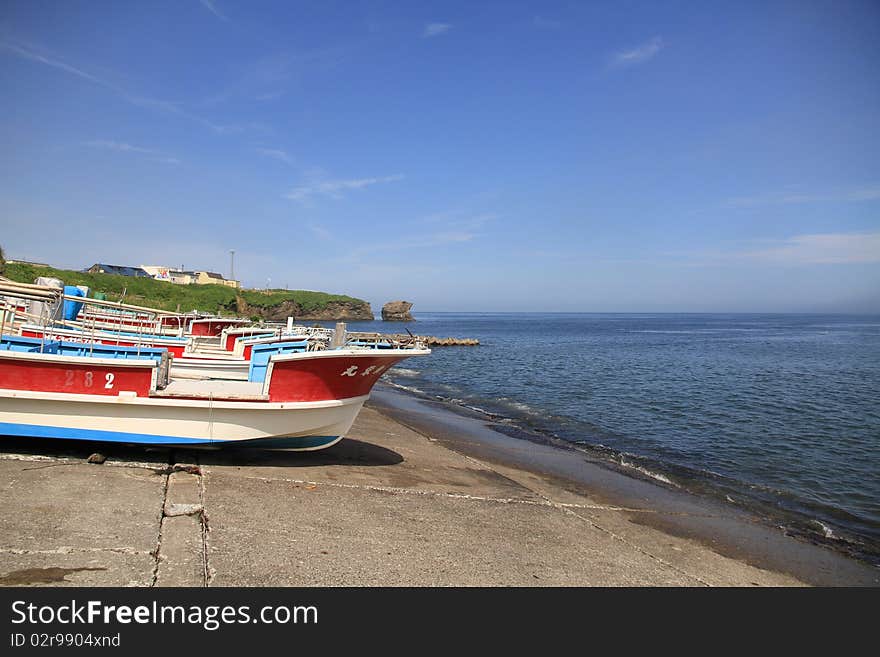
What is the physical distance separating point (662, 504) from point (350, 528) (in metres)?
6.67

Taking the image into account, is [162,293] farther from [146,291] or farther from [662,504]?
[662,504]

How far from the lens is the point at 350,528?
6008 mm

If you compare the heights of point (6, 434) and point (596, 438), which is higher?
point (6, 434)

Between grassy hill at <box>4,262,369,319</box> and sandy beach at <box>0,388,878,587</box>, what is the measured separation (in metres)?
34.3

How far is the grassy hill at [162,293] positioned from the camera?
2144 inches

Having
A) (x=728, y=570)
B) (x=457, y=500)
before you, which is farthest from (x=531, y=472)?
(x=728, y=570)

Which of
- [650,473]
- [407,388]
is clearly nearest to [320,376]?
[650,473]

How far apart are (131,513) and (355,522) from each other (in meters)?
2.41

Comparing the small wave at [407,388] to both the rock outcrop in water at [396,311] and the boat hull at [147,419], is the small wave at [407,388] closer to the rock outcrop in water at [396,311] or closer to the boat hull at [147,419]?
the boat hull at [147,419]

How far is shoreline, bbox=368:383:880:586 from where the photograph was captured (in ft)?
25.1

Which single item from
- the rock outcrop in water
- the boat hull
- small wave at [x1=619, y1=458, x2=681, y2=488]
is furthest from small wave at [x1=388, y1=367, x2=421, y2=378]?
the rock outcrop in water
